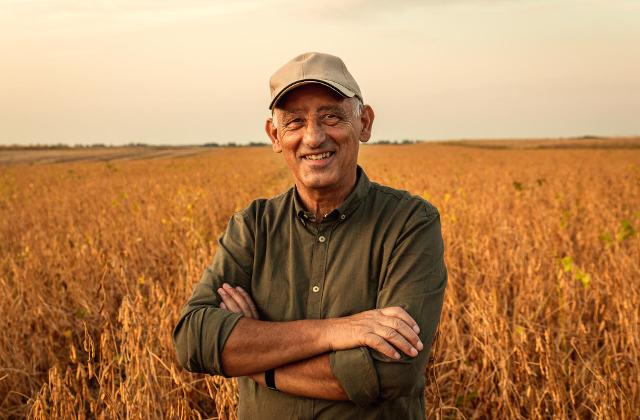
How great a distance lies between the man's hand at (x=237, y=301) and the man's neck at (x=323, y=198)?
1.21 feet

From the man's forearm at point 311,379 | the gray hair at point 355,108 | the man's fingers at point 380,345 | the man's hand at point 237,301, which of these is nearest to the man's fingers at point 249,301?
the man's hand at point 237,301

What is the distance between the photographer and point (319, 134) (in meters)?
1.71

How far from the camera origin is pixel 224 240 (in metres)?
1.92

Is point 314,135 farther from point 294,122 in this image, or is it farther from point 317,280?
point 317,280

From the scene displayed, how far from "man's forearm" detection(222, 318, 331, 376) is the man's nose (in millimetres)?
572

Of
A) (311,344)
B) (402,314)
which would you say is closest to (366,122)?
(402,314)

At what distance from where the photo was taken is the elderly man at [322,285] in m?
1.57

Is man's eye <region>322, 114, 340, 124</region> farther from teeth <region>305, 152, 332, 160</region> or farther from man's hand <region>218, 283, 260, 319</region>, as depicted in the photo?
man's hand <region>218, 283, 260, 319</region>

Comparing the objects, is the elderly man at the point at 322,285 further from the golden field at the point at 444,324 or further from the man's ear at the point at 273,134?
the golden field at the point at 444,324

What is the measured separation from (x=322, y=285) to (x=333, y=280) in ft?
0.14

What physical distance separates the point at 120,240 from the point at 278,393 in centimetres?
512

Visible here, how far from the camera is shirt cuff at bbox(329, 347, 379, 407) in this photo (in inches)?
59.6

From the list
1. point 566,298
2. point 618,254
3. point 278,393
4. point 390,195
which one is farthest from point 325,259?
point 618,254

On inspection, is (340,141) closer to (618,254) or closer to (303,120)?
(303,120)
